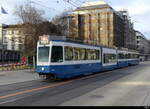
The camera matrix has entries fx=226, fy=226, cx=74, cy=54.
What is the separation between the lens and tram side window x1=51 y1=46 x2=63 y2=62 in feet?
54.8

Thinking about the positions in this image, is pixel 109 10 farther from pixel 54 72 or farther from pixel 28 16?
pixel 54 72

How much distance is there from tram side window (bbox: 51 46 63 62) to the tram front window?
1.48 ft

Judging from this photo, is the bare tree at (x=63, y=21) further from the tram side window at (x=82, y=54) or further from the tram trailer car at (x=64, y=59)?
the tram side window at (x=82, y=54)

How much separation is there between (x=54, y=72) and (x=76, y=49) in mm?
3637

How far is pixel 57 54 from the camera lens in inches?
663

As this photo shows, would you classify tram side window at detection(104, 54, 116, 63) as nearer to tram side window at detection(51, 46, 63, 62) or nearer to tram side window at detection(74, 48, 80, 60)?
tram side window at detection(74, 48, 80, 60)

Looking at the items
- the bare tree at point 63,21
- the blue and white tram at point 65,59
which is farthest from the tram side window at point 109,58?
the bare tree at point 63,21

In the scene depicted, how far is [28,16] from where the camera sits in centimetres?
3139

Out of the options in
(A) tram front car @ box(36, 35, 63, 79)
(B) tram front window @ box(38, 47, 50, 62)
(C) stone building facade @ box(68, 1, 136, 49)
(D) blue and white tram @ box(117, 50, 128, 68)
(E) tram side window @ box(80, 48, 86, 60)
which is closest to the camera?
(A) tram front car @ box(36, 35, 63, 79)

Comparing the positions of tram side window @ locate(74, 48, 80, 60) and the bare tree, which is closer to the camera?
tram side window @ locate(74, 48, 80, 60)

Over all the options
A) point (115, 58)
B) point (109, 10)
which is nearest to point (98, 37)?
point (109, 10)

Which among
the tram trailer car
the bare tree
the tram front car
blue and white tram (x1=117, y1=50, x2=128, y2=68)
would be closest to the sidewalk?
the tram trailer car

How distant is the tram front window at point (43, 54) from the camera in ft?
55.1

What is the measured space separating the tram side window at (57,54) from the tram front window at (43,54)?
17.7 inches
